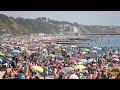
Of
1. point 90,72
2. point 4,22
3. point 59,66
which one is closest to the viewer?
point 90,72

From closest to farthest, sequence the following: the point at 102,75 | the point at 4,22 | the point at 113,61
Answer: the point at 102,75
the point at 113,61
the point at 4,22

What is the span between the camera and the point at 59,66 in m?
12.4

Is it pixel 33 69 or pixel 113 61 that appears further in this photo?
pixel 113 61

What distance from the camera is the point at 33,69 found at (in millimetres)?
11234
